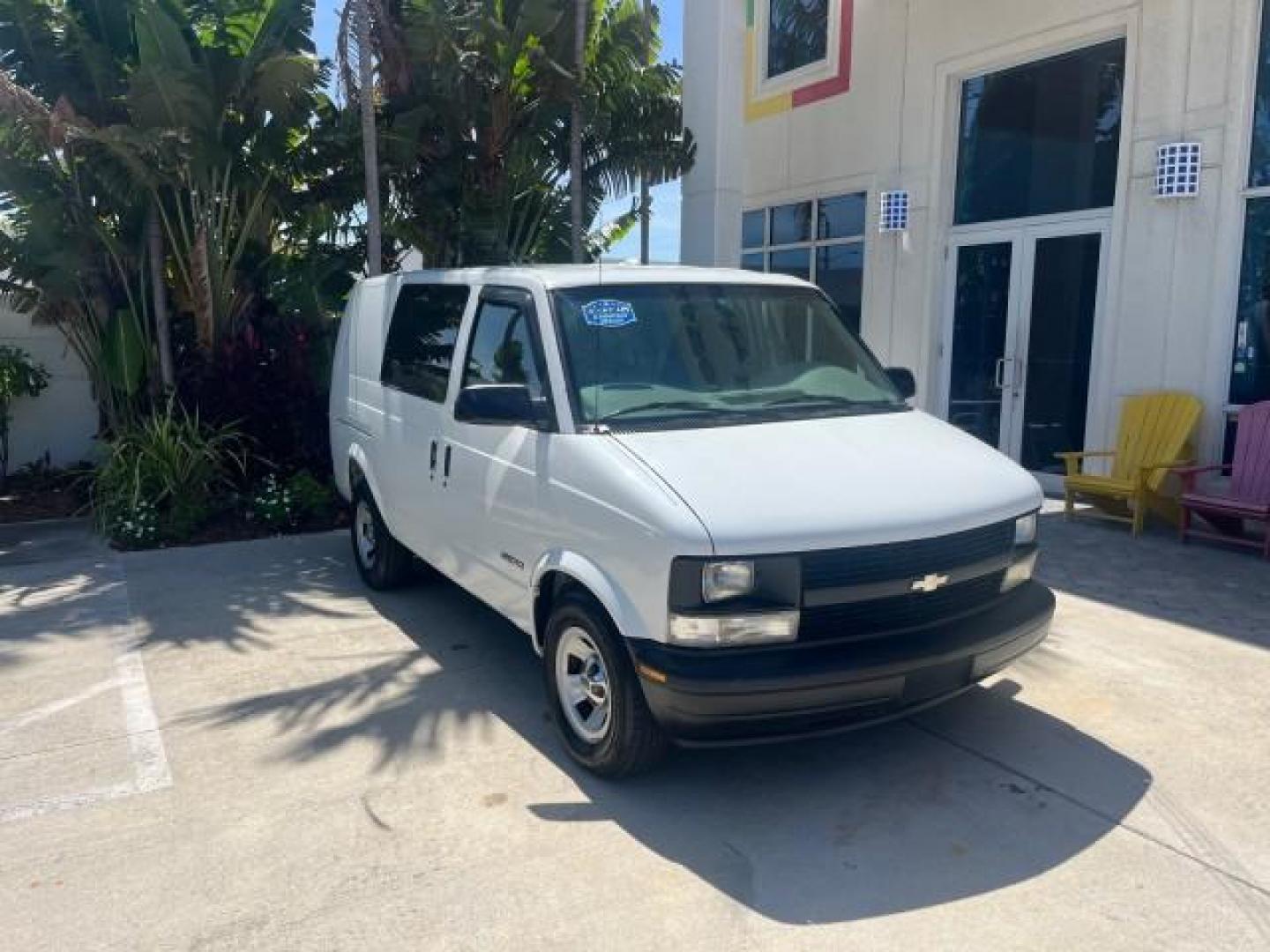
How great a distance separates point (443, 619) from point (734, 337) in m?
2.55

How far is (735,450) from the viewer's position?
157 inches

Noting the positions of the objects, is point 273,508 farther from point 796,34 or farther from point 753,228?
point 796,34

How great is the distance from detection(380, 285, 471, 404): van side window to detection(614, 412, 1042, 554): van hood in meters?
1.75

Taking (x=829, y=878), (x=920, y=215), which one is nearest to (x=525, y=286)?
(x=829, y=878)

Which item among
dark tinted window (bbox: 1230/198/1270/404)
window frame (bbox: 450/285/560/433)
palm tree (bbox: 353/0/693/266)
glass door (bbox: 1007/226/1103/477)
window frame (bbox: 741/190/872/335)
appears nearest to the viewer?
window frame (bbox: 450/285/560/433)

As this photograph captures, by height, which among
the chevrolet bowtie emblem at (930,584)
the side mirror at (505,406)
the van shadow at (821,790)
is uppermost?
the side mirror at (505,406)

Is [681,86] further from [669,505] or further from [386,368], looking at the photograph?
[669,505]

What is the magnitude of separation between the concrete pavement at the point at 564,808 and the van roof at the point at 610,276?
6.46 feet

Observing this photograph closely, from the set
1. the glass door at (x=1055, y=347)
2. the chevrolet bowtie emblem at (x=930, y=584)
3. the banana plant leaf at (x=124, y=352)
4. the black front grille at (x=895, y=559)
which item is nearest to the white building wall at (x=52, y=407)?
the banana plant leaf at (x=124, y=352)

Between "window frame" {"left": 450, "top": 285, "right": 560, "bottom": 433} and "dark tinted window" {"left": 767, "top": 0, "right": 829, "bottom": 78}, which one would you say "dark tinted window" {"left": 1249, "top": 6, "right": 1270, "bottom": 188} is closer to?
"dark tinted window" {"left": 767, "top": 0, "right": 829, "bottom": 78}

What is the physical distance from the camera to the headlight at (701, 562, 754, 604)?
349 centimetres

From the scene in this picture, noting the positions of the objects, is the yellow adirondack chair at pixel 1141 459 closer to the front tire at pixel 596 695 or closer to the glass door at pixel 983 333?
the glass door at pixel 983 333

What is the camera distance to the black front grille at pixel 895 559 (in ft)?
11.7

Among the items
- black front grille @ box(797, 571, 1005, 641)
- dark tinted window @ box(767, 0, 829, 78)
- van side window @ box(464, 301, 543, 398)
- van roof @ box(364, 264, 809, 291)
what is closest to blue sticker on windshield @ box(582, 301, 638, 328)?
van roof @ box(364, 264, 809, 291)
